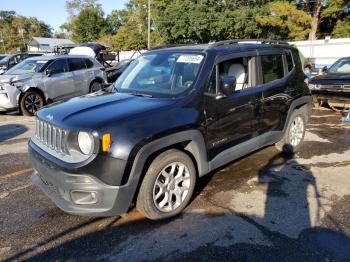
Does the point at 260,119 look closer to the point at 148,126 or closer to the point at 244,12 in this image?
the point at 148,126

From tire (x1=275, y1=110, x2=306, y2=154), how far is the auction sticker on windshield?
7.33ft

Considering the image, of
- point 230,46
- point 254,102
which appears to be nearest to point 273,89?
point 254,102

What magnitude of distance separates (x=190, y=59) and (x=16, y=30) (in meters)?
103

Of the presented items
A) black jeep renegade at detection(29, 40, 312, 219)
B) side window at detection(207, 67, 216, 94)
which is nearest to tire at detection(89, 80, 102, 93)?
black jeep renegade at detection(29, 40, 312, 219)

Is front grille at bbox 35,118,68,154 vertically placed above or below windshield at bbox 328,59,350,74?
below

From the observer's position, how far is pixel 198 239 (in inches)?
124

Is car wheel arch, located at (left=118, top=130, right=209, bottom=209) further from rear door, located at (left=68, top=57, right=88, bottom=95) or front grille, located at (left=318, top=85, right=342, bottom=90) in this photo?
rear door, located at (left=68, top=57, right=88, bottom=95)

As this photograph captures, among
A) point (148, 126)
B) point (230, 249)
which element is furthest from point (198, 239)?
point (148, 126)

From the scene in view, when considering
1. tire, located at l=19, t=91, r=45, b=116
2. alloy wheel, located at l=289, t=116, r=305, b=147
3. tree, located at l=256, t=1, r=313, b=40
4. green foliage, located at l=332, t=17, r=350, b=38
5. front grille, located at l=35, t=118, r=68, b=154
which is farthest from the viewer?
green foliage, located at l=332, t=17, r=350, b=38

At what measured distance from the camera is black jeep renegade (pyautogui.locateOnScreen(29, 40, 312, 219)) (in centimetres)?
301

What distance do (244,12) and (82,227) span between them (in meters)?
40.9

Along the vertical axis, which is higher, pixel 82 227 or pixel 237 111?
pixel 237 111

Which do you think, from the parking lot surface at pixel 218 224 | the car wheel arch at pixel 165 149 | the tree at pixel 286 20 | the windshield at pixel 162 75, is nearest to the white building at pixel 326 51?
the tree at pixel 286 20

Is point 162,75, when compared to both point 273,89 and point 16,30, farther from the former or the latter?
point 16,30
